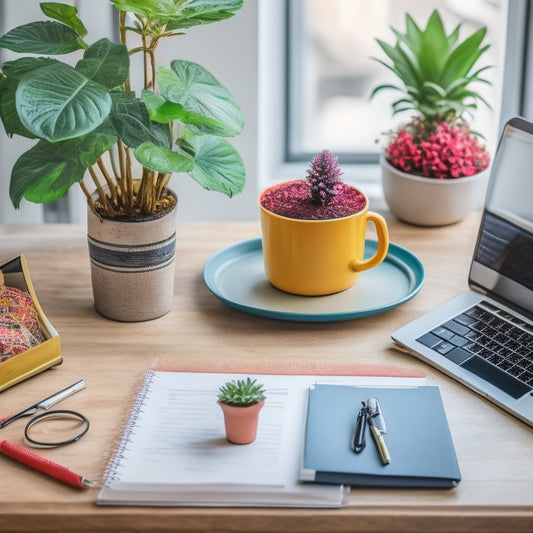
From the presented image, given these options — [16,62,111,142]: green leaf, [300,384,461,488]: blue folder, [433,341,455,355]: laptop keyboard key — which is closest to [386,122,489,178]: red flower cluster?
[433,341,455,355]: laptop keyboard key

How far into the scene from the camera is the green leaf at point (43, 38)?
100 centimetres

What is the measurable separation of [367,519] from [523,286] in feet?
1.43

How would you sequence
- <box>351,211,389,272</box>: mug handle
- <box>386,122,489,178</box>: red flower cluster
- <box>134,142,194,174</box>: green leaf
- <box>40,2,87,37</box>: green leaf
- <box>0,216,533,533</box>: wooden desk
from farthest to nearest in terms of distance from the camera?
<box>386,122,489,178</box>: red flower cluster → <box>351,211,389,272</box>: mug handle → <box>40,2,87,37</box>: green leaf → <box>134,142,194,174</box>: green leaf → <box>0,216,533,533</box>: wooden desk

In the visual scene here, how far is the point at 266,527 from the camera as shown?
2.60ft

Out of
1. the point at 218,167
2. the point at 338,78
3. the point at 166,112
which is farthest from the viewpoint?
the point at 338,78

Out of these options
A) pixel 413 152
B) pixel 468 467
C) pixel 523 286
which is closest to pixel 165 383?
pixel 468 467

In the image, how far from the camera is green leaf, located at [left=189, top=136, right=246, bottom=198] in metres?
1.01

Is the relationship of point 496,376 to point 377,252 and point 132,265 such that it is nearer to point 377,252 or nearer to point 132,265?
point 377,252

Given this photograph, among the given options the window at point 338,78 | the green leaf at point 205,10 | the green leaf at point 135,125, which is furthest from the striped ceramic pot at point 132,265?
the window at point 338,78

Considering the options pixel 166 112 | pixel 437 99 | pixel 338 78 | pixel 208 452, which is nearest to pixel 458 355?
pixel 208 452

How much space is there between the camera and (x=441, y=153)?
136 centimetres

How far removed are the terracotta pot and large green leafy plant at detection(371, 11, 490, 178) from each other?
64 cm

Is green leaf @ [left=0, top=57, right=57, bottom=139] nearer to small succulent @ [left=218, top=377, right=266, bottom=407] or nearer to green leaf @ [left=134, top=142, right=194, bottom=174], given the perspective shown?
green leaf @ [left=134, top=142, right=194, bottom=174]

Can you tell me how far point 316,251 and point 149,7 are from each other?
14.6 inches
